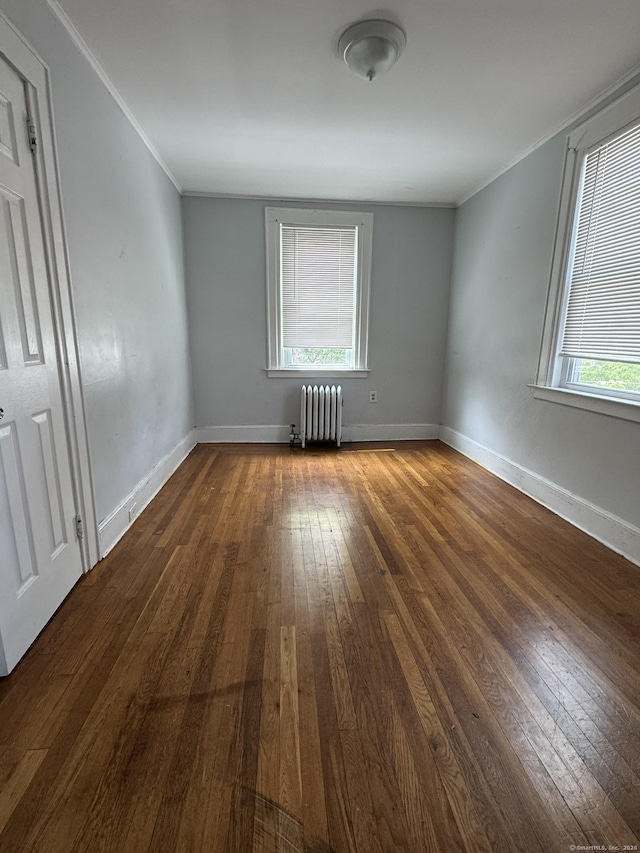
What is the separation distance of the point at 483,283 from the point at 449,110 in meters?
1.59

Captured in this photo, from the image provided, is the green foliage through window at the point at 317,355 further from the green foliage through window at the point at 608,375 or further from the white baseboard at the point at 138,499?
the green foliage through window at the point at 608,375

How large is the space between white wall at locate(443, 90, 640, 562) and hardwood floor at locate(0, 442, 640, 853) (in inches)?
15.1

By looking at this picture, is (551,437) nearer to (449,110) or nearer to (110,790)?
(449,110)

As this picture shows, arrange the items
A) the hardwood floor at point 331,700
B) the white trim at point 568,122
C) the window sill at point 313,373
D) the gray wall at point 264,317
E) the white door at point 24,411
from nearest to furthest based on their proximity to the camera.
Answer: the hardwood floor at point 331,700 < the white door at point 24,411 < the white trim at point 568,122 < the gray wall at point 264,317 < the window sill at point 313,373

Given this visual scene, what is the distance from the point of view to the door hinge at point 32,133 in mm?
1567

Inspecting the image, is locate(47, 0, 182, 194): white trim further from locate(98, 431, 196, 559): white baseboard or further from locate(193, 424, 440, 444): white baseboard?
Answer: locate(193, 424, 440, 444): white baseboard

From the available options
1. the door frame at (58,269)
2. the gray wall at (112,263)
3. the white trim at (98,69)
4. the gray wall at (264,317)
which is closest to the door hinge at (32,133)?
the door frame at (58,269)

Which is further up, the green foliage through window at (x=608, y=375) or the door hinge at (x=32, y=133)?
the door hinge at (x=32, y=133)

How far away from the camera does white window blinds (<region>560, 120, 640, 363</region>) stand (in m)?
2.22

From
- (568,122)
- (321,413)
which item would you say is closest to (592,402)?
(568,122)

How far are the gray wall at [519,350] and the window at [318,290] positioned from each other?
105 cm

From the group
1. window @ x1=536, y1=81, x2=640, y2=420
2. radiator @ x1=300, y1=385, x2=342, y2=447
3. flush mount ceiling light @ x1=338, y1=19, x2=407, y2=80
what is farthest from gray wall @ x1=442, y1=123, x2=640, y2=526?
flush mount ceiling light @ x1=338, y1=19, x2=407, y2=80

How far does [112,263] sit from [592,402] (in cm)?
300

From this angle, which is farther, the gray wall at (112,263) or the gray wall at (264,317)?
the gray wall at (264,317)
